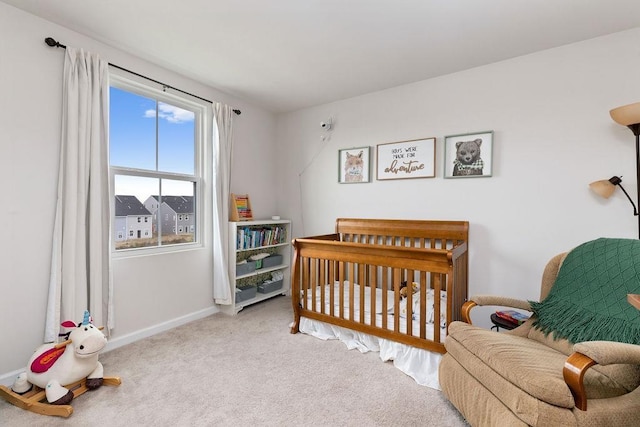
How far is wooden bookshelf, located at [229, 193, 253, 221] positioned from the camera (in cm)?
326

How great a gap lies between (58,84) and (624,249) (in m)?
3.61

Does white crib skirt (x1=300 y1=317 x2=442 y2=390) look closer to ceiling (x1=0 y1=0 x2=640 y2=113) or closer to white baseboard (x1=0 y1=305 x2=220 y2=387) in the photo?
white baseboard (x1=0 y1=305 x2=220 y2=387)

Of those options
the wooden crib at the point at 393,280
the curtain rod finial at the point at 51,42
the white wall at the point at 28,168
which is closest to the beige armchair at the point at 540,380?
the wooden crib at the point at 393,280

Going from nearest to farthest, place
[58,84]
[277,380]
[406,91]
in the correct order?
[277,380], [58,84], [406,91]

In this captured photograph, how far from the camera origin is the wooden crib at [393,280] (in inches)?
81.9

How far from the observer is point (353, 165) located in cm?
339

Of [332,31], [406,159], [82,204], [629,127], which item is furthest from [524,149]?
[82,204]

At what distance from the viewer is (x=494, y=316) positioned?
2.20 metres

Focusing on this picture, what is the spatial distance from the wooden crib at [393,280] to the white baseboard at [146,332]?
1051 mm

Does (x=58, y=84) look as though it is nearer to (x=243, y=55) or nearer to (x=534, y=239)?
(x=243, y=55)

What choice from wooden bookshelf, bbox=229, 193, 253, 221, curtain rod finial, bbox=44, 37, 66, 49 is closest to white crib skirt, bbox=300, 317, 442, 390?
wooden bookshelf, bbox=229, 193, 253, 221

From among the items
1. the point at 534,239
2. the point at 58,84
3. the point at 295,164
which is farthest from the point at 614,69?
the point at 58,84

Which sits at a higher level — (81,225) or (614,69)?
(614,69)

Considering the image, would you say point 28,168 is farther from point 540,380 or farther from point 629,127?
point 629,127
